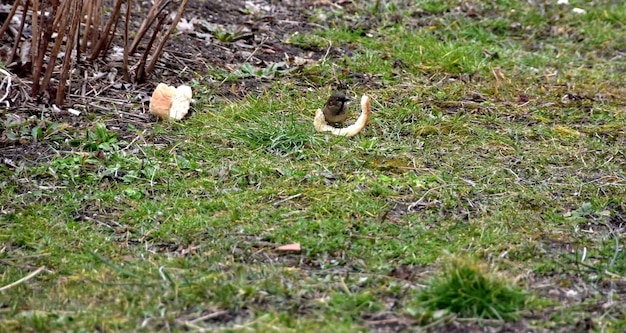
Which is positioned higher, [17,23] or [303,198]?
[17,23]

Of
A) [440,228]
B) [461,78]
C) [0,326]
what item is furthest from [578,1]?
[0,326]

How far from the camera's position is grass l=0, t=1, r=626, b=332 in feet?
10.9

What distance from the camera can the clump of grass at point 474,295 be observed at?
10.7 ft

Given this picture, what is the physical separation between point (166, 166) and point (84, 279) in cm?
126

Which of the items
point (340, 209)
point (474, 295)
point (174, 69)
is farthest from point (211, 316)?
point (174, 69)

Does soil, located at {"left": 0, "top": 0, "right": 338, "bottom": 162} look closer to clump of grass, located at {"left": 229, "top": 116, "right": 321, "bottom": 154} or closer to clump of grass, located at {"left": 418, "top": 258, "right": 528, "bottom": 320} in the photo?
clump of grass, located at {"left": 229, "top": 116, "right": 321, "bottom": 154}

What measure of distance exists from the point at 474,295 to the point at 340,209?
1.16m

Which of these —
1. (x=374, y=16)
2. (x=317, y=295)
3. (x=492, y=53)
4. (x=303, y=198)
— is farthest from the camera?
(x=374, y=16)

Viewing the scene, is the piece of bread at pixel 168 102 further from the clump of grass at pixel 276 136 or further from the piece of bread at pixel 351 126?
the piece of bread at pixel 351 126

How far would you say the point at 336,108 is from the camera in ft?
17.1

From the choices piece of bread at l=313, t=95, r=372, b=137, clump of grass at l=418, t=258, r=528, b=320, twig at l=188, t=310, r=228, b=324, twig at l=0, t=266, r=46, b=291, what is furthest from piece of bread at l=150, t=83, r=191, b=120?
clump of grass at l=418, t=258, r=528, b=320

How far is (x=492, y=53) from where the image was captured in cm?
693

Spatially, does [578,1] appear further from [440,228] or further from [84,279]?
[84,279]

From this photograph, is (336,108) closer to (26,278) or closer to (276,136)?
(276,136)
